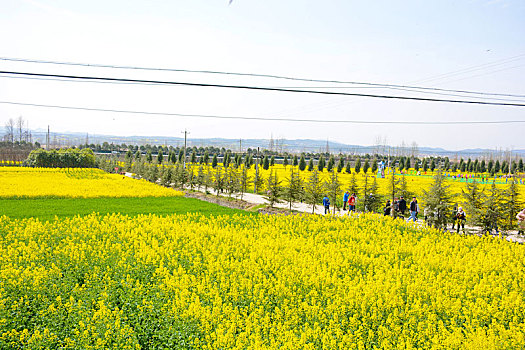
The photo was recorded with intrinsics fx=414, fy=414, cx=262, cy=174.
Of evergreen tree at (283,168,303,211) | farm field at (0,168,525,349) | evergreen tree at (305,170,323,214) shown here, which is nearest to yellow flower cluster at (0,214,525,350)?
farm field at (0,168,525,349)

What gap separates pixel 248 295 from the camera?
9102 mm

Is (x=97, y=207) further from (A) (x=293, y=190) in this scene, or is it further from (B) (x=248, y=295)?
(B) (x=248, y=295)

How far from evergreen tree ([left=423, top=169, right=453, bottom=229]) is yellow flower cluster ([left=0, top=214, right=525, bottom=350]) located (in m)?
7.78

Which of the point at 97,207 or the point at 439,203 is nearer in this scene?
the point at 439,203

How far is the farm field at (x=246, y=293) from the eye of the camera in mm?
7094

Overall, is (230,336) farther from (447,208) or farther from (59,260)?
(447,208)

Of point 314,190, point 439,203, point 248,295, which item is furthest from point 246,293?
point 314,190

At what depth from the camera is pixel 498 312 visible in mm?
8352

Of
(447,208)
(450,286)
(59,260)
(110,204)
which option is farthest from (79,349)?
(110,204)

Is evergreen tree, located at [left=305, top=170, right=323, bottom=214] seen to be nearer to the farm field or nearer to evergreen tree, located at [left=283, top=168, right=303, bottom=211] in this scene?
evergreen tree, located at [left=283, top=168, right=303, bottom=211]

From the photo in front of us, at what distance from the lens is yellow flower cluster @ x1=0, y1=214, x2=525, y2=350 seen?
707cm

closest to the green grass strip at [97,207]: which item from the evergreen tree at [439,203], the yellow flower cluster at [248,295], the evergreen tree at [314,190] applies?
the evergreen tree at [314,190]

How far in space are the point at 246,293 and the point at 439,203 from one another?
1671cm

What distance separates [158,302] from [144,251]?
3.78 metres
